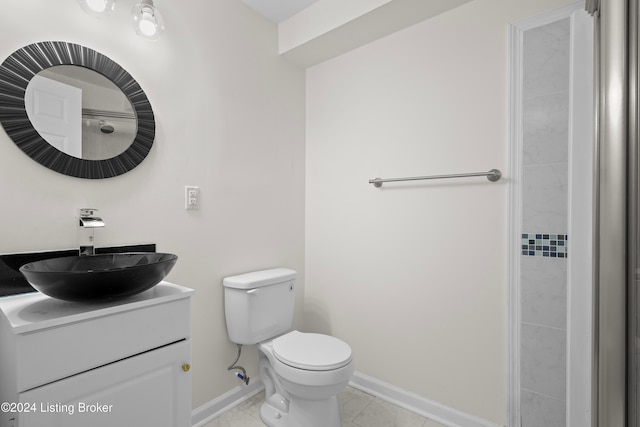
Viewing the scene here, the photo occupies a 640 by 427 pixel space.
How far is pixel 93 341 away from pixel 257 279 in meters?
0.88

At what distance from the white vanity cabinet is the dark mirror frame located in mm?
514

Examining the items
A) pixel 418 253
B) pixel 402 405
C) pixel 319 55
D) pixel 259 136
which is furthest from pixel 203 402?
pixel 319 55

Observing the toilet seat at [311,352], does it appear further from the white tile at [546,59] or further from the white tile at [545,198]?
the white tile at [546,59]

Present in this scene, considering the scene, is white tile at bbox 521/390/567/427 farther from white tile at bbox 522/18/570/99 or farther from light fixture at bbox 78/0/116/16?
light fixture at bbox 78/0/116/16

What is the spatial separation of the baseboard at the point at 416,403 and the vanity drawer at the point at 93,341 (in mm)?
1315

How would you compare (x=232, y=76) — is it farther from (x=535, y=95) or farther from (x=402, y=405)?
(x=402, y=405)

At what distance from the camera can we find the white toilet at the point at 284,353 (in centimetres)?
142

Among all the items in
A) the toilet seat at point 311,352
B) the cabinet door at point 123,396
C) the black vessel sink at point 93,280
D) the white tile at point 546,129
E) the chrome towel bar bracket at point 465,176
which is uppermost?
the white tile at point 546,129

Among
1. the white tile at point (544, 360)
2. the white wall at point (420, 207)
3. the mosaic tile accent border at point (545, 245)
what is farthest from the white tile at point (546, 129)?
the white tile at point (544, 360)

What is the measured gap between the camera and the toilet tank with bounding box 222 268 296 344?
169 cm

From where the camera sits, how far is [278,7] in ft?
6.31

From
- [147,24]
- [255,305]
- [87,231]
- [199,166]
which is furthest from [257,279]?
[147,24]

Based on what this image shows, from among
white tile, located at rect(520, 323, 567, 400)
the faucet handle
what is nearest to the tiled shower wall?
white tile, located at rect(520, 323, 567, 400)

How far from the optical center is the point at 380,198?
6.33ft
